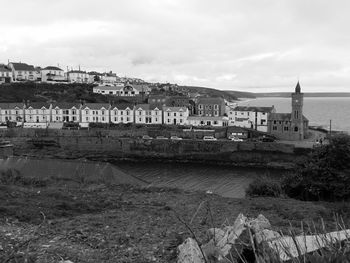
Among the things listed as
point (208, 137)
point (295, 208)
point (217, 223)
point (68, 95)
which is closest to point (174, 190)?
point (295, 208)

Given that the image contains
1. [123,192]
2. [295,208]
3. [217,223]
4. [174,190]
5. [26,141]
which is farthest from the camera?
[26,141]

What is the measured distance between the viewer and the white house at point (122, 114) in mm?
68375

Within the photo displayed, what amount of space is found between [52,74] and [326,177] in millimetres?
108026

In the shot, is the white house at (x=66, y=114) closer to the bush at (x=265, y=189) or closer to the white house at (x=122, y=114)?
the white house at (x=122, y=114)

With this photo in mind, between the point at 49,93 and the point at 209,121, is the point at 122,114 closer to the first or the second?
the point at 209,121

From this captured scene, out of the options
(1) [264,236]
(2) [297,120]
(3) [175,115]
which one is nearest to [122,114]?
(3) [175,115]

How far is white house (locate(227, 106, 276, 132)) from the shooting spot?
206 ft

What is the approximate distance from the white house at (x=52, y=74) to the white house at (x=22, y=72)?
9.49 feet

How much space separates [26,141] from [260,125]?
123ft

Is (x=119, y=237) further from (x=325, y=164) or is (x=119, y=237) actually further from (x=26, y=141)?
(x=26, y=141)

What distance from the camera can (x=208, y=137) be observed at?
54938 millimetres

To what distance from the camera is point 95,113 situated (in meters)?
68.9

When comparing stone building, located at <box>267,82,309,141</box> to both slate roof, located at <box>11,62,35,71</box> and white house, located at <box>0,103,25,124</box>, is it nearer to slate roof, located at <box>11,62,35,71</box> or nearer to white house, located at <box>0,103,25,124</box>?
white house, located at <box>0,103,25,124</box>

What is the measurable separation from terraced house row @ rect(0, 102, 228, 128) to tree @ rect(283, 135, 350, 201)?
154ft
